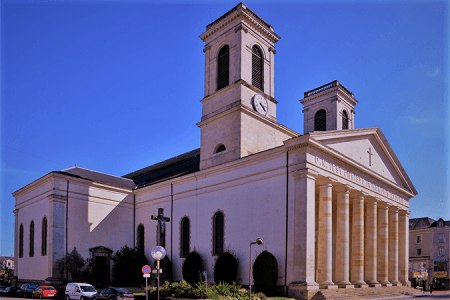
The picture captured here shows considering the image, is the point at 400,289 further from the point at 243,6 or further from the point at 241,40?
the point at 243,6

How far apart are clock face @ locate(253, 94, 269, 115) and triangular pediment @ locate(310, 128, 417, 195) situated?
27.0 ft

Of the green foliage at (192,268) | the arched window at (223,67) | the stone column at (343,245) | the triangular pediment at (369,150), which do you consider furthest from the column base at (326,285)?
the arched window at (223,67)

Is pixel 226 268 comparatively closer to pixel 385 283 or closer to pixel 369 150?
pixel 385 283

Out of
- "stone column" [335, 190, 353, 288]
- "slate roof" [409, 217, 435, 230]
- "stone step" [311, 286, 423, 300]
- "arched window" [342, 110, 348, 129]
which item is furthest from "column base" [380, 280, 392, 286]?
"slate roof" [409, 217, 435, 230]

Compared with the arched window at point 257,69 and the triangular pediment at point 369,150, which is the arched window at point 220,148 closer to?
the arched window at point 257,69

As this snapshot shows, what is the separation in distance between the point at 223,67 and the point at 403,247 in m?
26.8

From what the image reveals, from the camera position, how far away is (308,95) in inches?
2174

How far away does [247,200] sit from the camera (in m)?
33.2

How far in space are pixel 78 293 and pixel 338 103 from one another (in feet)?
121

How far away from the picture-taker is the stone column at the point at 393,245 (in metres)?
41.5

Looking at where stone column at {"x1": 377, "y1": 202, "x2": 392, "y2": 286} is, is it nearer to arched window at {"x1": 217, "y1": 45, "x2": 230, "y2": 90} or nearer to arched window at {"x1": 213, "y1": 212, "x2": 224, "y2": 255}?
arched window at {"x1": 213, "y1": 212, "x2": 224, "y2": 255}

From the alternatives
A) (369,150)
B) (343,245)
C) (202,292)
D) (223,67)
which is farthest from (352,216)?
(223,67)

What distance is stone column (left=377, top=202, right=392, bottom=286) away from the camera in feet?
129

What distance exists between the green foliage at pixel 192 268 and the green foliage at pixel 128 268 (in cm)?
575
